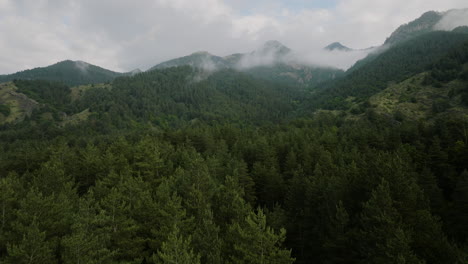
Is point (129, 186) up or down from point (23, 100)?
down

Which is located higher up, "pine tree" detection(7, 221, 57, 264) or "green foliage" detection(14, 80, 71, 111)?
"green foliage" detection(14, 80, 71, 111)

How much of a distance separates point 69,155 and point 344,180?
54.2 meters

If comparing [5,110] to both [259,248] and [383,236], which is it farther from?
[383,236]

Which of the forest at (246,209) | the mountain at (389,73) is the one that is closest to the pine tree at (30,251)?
the forest at (246,209)

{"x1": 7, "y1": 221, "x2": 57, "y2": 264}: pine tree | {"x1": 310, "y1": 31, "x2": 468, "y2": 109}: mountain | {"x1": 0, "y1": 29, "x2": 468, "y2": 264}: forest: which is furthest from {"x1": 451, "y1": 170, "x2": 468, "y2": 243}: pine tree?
{"x1": 310, "y1": 31, "x2": 468, "y2": 109}: mountain

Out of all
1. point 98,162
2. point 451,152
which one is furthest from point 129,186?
point 451,152

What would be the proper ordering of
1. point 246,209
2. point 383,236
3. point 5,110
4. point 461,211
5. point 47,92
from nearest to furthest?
point 383,236 < point 246,209 < point 461,211 < point 5,110 < point 47,92

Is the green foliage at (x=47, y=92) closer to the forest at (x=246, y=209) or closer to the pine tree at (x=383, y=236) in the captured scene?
the forest at (x=246, y=209)

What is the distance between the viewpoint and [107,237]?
835 inches

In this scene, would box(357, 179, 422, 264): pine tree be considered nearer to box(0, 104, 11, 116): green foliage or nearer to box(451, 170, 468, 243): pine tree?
box(451, 170, 468, 243): pine tree

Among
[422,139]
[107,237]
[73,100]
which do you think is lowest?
[422,139]

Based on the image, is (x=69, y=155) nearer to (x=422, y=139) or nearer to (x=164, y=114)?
(x=422, y=139)

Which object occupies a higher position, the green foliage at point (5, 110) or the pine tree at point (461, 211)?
the green foliage at point (5, 110)

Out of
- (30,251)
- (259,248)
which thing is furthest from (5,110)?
(259,248)
